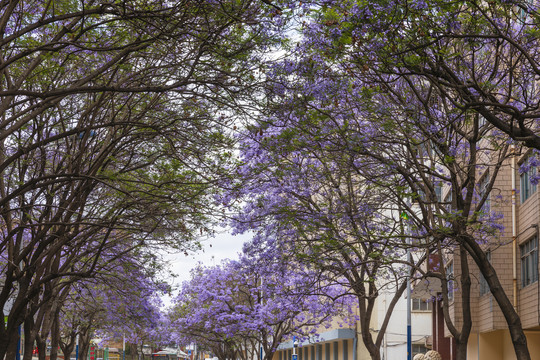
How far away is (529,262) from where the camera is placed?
19953 millimetres

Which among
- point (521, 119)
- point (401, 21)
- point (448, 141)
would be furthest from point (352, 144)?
point (521, 119)

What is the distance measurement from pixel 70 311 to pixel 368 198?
17819mm

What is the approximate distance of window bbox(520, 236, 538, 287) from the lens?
758 inches

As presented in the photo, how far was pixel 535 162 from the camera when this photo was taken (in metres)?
14.2

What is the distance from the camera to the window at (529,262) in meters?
19.2

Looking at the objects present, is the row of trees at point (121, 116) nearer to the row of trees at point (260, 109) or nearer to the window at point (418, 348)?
the row of trees at point (260, 109)

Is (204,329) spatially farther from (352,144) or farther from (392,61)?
(392,61)

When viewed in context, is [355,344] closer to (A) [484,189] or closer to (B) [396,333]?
(B) [396,333]

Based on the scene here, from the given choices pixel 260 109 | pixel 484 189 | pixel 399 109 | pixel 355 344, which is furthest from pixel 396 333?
pixel 260 109

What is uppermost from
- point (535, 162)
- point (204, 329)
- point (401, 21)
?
point (401, 21)

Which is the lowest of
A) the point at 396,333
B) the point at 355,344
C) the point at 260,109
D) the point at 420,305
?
the point at 355,344

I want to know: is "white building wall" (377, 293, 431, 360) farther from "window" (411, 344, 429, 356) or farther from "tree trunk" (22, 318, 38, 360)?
"tree trunk" (22, 318, 38, 360)

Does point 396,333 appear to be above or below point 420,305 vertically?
below

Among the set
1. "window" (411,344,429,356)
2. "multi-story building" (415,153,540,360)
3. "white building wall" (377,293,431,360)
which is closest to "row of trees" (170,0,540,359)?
"multi-story building" (415,153,540,360)
